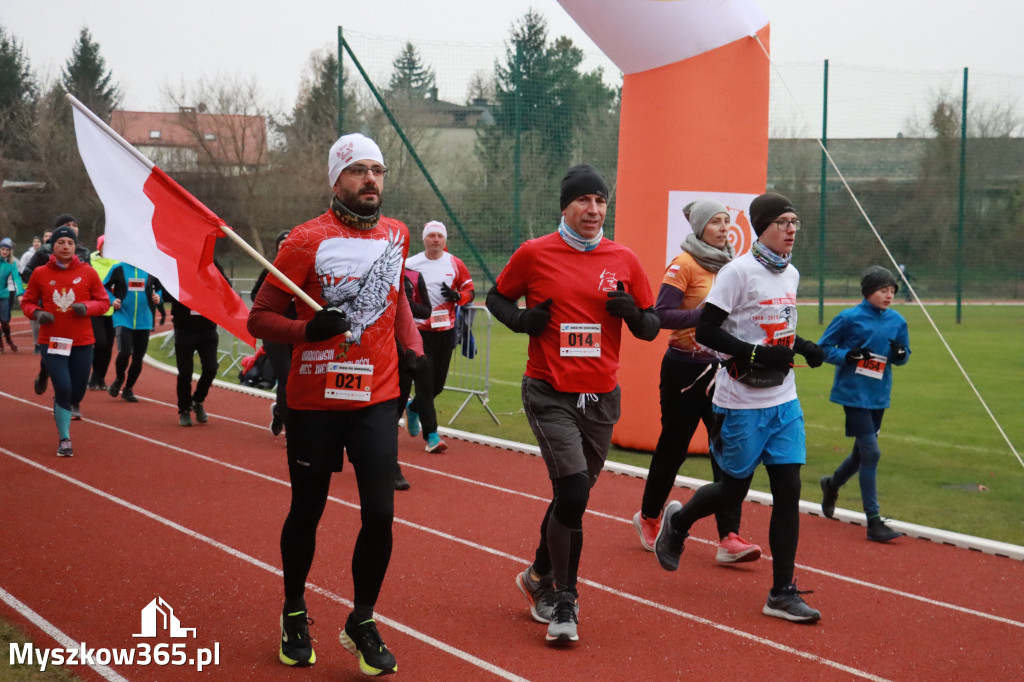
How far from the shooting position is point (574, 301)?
5.32 m

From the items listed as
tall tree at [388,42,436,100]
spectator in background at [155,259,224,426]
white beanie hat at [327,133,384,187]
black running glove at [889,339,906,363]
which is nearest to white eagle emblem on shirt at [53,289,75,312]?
spectator in background at [155,259,224,426]

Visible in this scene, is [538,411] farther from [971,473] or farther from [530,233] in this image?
[530,233]

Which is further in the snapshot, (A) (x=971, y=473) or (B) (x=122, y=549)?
(A) (x=971, y=473)

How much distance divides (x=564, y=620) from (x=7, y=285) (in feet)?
63.0

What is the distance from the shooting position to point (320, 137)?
45438 millimetres

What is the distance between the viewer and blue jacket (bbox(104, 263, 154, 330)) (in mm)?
13906

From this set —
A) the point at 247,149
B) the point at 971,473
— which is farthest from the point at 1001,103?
the point at 247,149

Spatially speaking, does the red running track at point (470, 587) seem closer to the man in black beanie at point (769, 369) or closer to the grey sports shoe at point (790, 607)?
the grey sports shoe at point (790, 607)

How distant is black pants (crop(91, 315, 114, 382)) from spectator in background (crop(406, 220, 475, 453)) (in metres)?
5.24

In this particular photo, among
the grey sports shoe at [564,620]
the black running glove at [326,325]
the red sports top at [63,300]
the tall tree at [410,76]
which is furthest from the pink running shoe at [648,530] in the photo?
the tall tree at [410,76]

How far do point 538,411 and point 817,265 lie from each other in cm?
2176

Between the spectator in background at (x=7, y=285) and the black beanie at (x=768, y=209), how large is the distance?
18825 millimetres

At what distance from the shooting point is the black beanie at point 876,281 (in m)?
7.46

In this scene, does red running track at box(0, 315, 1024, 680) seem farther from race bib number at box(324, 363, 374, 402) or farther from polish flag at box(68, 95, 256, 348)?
polish flag at box(68, 95, 256, 348)
